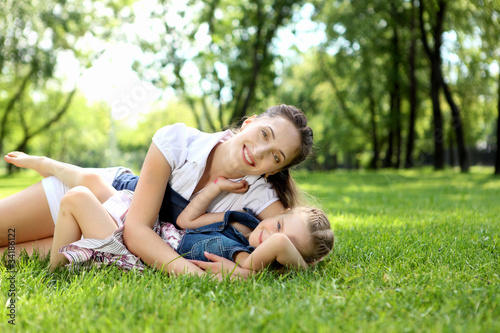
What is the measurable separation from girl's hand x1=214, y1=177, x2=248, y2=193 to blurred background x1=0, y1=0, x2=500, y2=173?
6590 mm

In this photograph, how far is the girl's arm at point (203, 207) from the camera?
9.86 ft

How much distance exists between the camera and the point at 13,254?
9.47 ft

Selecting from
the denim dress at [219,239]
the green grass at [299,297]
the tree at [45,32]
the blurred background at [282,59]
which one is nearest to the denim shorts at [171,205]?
the denim dress at [219,239]

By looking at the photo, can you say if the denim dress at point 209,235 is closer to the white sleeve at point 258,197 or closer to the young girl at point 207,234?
the young girl at point 207,234

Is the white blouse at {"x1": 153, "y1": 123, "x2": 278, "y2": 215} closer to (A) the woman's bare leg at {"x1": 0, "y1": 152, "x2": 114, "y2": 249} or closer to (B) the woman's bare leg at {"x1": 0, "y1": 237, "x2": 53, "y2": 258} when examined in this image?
(A) the woman's bare leg at {"x1": 0, "y1": 152, "x2": 114, "y2": 249}

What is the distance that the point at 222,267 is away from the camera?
2.58m

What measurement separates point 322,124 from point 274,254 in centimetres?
3086

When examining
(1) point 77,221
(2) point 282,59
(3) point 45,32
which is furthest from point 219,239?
(3) point 45,32

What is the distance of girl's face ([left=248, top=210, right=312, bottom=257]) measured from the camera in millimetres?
2760

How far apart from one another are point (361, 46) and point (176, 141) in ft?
60.9

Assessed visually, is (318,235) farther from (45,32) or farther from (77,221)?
(45,32)

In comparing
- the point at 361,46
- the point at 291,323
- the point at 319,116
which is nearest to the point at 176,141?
the point at 291,323

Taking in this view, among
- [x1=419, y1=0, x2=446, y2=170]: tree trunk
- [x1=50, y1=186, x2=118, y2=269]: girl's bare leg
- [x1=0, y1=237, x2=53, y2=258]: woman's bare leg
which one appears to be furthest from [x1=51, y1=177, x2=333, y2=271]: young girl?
[x1=419, y1=0, x2=446, y2=170]: tree trunk

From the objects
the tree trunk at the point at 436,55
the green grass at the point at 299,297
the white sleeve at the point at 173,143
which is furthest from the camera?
the tree trunk at the point at 436,55
